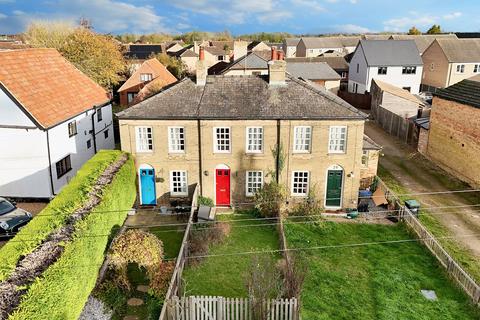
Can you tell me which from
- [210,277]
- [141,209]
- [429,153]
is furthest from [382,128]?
[210,277]

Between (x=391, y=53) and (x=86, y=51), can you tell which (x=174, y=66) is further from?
(x=391, y=53)

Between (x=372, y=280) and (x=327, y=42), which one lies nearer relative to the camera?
(x=372, y=280)

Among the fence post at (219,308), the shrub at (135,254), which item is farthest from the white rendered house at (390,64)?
the fence post at (219,308)

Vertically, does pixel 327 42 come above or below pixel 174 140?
above

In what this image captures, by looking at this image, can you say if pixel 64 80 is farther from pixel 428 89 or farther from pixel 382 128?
pixel 428 89

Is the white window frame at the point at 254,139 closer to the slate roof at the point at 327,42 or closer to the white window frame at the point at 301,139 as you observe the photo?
the white window frame at the point at 301,139

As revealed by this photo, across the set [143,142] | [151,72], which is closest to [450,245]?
[143,142]
